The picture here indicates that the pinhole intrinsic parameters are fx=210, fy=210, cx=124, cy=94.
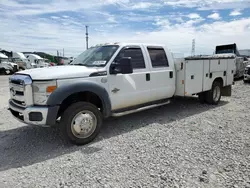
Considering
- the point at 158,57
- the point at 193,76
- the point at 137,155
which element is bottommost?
the point at 137,155

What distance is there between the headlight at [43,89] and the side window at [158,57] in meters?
2.58

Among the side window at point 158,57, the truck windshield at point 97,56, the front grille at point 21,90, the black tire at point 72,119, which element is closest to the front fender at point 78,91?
the black tire at point 72,119

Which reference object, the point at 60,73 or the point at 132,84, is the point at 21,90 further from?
the point at 132,84

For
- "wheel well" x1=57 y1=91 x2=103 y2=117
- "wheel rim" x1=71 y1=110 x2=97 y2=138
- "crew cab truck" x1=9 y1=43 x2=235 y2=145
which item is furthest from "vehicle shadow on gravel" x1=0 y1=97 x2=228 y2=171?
"wheel well" x1=57 y1=91 x2=103 y2=117

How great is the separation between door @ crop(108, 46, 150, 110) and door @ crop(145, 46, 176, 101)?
0.21 metres

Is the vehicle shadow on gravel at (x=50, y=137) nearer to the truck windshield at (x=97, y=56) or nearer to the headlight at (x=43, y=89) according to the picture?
the headlight at (x=43, y=89)

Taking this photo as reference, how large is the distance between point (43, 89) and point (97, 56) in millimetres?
1585

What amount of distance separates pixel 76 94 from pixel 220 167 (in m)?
2.80

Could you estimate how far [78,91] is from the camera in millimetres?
3869

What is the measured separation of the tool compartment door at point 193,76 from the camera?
5845 mm

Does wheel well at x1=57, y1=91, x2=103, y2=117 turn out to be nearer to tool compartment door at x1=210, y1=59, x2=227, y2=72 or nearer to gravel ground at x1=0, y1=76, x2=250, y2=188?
gravel ground at x1=0, y1=76, x2=250, y2=188

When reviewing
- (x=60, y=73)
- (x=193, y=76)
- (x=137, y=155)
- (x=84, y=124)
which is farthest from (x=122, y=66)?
(x=193, y=76)

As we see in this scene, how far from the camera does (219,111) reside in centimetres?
632

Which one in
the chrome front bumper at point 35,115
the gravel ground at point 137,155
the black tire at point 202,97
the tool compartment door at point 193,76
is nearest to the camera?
the gravel ground at point 137,155
